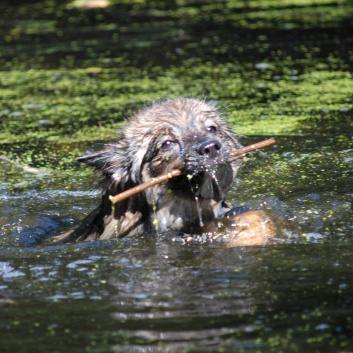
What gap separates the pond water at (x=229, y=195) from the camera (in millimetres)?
3984

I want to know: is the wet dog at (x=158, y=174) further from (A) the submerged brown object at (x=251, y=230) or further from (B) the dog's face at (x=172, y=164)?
(A) the submerged brown object at (x=251, y=230)

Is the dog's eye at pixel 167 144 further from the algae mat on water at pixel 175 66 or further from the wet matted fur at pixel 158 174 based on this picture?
the algae mat on water at pixel 175 66

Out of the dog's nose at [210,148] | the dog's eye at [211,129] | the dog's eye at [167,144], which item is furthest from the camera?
the dog's eye at [211,129]

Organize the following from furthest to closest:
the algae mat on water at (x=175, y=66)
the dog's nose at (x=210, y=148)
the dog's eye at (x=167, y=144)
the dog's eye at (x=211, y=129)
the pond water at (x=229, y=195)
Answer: the algae mat on water at (x=175, y=66) → the dog's eye at (x=211, y=129) → the dog's eye at (x=167, y=144) → the dog's nose at (x=210, y=148) → the pond water at (x=229, y=195)

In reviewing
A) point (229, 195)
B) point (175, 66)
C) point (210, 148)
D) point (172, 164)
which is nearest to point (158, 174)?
point (172, 164)

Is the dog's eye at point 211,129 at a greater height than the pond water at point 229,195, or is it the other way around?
the dog's eye at point 211,129

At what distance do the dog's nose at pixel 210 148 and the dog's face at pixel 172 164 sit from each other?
0.5 inches

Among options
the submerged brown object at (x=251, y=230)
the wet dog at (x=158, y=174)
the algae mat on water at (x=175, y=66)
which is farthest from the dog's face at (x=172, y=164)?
the algae mat on water at (x=175, y=66)

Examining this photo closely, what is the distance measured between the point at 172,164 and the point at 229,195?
140 centimetres

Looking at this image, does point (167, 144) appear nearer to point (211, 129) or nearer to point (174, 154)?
point (174, 154)

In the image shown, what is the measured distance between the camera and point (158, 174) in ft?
18.1

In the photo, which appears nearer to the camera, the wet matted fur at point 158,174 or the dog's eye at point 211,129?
the wet matted fur at point 158,174

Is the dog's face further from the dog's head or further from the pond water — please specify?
the pond water

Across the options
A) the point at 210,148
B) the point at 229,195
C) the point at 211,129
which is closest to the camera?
the point at 210,148
